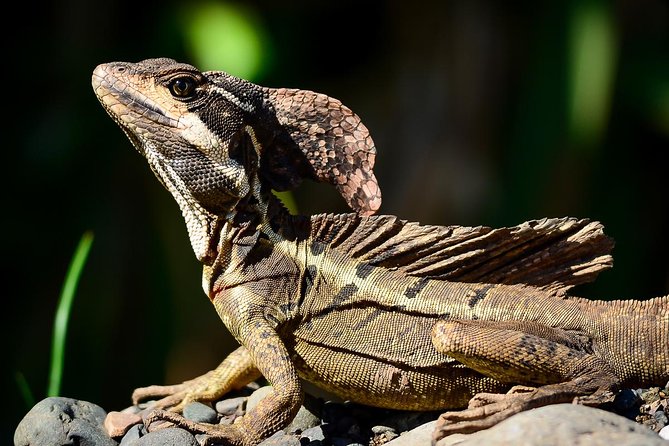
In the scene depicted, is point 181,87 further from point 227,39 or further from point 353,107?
point 353,107

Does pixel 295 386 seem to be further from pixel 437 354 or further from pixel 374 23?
pixel 374 23

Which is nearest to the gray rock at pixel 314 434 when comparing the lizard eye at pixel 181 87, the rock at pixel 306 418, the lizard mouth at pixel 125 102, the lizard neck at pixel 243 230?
the rock at pixel 306 418

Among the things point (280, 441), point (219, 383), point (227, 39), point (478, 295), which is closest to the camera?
point (280, 441)

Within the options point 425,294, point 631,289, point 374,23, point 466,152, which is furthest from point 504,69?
point 425,294

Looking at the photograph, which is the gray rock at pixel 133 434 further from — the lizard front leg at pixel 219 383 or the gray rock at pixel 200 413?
the lizard front leg at pixel 219 383

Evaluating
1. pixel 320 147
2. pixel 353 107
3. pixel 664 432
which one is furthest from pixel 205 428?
pixel 353 107

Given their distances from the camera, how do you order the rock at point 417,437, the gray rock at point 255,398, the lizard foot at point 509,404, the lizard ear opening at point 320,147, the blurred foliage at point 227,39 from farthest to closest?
the blurred foliage at point 227,39 < the gray rock at point 255,398 < the lizard ear opening at point 320,147 < the rock at point 417,437 < the lizard foot at point 509,404
